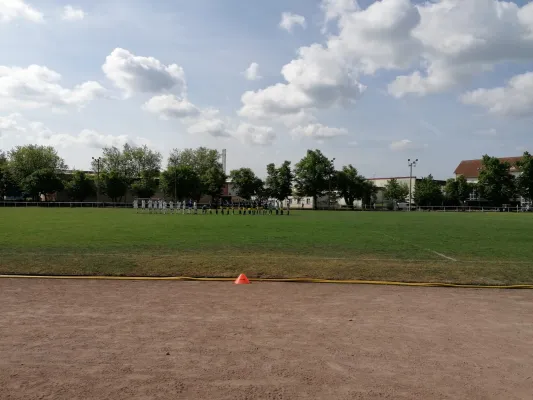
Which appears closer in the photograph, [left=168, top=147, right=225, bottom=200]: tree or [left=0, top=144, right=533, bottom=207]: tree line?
[left=0, top=144, right=533, bottom=207]: tree line

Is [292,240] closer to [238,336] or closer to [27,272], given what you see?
[27,272]

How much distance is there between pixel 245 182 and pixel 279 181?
A: 26.3ft

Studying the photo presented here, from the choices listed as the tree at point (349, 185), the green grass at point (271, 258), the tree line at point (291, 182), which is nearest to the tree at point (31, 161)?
the tree line at point (291, 182)

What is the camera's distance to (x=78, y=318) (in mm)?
6969

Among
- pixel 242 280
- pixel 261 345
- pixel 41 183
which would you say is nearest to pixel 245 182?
pixel 41 183

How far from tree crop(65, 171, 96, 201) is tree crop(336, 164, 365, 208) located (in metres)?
55.4

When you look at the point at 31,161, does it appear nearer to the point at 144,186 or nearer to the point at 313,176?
the point at 144,186

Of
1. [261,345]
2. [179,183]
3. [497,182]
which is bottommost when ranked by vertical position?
[261,345]

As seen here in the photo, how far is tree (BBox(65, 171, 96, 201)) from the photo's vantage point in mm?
89688

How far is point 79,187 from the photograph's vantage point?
89812 millimetres

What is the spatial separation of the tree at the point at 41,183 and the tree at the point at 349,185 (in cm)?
6180

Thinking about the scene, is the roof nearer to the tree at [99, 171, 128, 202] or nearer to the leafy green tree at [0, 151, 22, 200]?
the tree at [99, 171, 128, 202]

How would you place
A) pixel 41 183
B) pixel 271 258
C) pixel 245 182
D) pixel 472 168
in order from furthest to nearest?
pixel 472 168 < pixel 245 182 < pixel 41 183 < pixel 271 258

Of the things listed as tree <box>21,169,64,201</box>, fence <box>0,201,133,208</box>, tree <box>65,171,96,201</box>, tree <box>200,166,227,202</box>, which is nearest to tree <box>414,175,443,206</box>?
tree <box>200,166,227,202</box>
